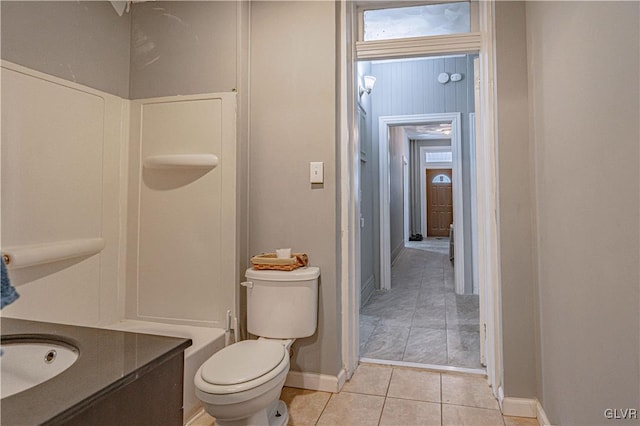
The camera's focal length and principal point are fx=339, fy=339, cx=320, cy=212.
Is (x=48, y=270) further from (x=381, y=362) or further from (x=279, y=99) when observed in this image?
(x=381, y=362)

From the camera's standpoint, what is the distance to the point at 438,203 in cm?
981

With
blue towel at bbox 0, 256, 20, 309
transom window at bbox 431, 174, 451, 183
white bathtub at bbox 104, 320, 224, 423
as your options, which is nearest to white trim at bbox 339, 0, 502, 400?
white bathtub at bbox 104, 320, 224, 423

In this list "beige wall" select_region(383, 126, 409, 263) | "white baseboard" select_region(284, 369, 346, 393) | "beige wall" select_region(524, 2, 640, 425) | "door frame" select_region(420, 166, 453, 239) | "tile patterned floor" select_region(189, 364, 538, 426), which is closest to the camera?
"beige wall" select_region(524, 2, 640, 425)

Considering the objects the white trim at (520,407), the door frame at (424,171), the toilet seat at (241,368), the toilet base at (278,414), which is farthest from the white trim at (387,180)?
the door frame at (424,171)

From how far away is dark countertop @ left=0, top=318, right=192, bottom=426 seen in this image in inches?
19.2

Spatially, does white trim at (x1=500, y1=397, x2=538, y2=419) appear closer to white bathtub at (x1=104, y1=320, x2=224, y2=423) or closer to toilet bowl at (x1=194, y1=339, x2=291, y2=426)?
toilet bowl at (x1=194, y1=339, x2=291, y2=426)

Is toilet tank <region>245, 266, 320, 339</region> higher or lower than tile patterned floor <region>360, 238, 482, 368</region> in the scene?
higher

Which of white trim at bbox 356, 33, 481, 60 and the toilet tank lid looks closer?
the toilet tank lid

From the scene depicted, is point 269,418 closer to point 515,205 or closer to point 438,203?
point 515,205

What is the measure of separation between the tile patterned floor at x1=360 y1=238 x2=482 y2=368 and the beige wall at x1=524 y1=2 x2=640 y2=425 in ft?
3.01

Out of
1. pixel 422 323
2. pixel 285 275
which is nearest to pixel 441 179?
pixel 422 323

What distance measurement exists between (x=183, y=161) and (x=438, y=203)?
881 centimetres

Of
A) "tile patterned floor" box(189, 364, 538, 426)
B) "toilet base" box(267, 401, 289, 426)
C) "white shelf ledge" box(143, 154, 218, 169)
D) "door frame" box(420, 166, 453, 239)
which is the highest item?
"door frame" box(420, 166, 453, 239)

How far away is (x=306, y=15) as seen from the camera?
6.62ft
